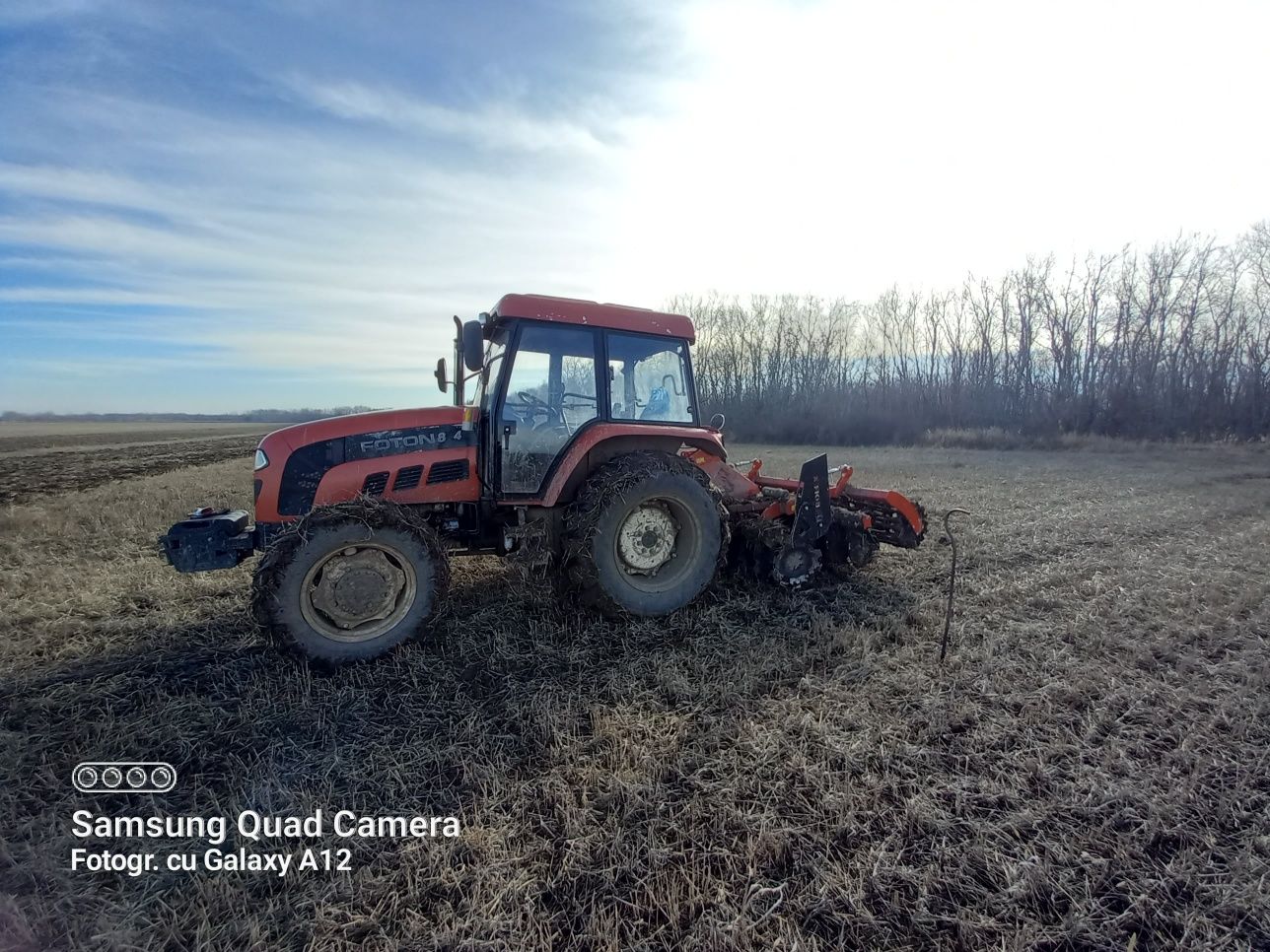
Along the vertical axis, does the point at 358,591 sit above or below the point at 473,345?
below

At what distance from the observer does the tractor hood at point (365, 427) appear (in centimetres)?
412

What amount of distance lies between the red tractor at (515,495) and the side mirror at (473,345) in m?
0.01

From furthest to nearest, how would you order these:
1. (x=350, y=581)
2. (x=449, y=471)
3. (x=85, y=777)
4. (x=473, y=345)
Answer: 1. (x=449, y=471)
2. (x=473, y=345)
3. (x=350, y=581)
4. (x=85, y=777)

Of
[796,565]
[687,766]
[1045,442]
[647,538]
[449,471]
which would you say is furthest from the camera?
[1045,442]

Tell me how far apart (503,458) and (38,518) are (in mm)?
8250

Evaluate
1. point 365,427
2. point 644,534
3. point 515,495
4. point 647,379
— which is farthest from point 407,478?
point 647,379

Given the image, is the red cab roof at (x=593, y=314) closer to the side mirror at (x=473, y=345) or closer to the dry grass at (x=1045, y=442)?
the side mirror at (x=473, y=345)

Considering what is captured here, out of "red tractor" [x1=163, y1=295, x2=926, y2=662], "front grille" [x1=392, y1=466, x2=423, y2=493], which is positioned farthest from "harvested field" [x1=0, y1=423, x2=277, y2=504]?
"front grille" [x1=392, y1=466, x2=423, y2=493]

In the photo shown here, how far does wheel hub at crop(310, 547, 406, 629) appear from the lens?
3779 millimetres

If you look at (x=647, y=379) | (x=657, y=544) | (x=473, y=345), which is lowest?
(x=657, y=544)

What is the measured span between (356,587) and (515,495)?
1.21 m

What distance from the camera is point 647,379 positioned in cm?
498

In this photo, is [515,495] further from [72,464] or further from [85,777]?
[72,464]

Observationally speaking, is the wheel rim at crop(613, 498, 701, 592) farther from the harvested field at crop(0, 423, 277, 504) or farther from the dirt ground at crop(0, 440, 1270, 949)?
the harvested field at crop(0, 423, 277, 504)
